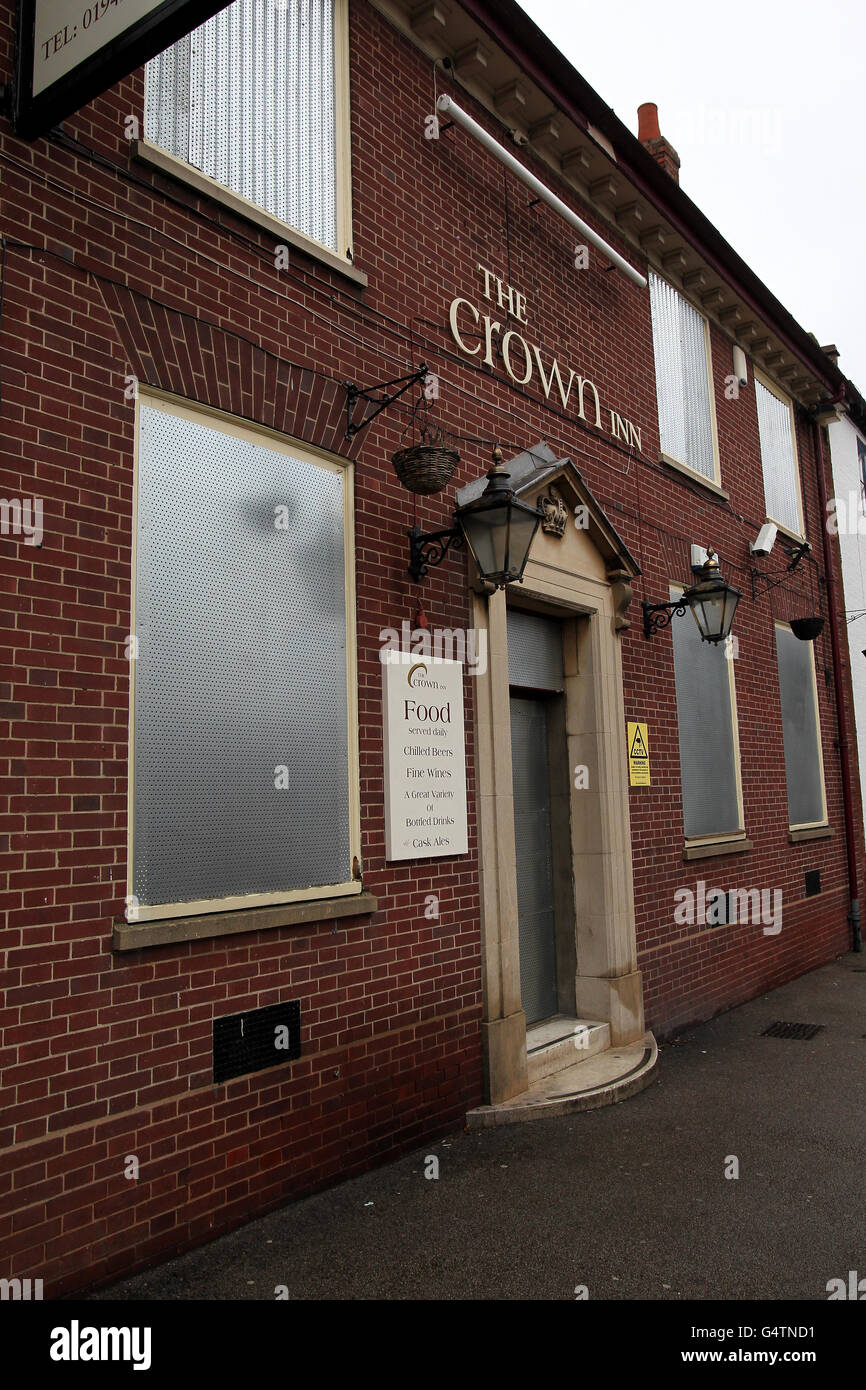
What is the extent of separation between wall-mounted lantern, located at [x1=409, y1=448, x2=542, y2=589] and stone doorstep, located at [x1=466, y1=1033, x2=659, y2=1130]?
2941 mm

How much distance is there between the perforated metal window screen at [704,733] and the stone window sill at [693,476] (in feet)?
3.78

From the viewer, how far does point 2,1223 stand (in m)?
3.21

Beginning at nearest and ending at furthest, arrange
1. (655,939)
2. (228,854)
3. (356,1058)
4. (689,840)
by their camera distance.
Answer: (228,854) < (356,1058) < (655,939) < (689,840)

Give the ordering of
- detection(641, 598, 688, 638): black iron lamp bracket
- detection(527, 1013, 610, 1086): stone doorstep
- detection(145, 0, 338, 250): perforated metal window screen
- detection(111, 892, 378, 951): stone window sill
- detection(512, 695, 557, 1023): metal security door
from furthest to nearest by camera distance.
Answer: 1. detection(641, 598, 688, 638): black iron lamp bracket
2. detection(512, 695, 557, 1023): metal security door
3. detection(527, 1013, 610, 1086): stone doorstep
4. detection(145, 0, 338, 250): perforated metal window screen
5. detection(111, 892, 378, 951): stone window sill

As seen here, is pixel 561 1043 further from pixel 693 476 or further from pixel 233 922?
pixel 693 476

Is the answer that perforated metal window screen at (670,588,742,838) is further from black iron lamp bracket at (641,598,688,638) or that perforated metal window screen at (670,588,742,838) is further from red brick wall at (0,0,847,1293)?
red brick wall at (0,0,847,1293)

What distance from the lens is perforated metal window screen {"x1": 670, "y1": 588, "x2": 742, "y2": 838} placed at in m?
8.41

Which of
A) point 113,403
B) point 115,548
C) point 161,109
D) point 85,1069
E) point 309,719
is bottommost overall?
point 85,1069

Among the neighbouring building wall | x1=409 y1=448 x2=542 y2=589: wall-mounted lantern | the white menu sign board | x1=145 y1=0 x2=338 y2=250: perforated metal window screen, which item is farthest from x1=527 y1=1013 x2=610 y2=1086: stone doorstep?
the neighbouring building wall

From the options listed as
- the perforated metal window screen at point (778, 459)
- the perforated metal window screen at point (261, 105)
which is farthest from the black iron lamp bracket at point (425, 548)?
the perforated metal window screen at point (778, 459)

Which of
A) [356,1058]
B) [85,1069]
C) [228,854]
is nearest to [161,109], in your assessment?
[228,854]

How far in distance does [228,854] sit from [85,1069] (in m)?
1.04

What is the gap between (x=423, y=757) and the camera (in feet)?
17.4
